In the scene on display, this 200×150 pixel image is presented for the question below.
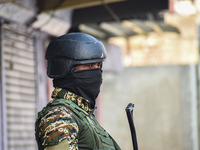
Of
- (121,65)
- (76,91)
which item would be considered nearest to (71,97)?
(76,91)

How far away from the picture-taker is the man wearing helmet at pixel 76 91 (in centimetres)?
219

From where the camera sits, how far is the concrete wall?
1375cm

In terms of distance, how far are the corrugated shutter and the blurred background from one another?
0.05ft

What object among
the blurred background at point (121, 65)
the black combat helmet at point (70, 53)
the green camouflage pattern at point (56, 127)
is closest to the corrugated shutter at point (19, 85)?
the blurred background at point (121, 65)

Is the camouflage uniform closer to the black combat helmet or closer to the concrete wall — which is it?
the black combat helmet

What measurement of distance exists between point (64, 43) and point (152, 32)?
7355mm

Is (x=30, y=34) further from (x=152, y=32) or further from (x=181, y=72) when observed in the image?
(x=181, y=72)

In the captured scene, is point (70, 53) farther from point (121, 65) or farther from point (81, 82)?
point (121, 65)

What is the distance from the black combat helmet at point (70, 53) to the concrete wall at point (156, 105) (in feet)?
38.1

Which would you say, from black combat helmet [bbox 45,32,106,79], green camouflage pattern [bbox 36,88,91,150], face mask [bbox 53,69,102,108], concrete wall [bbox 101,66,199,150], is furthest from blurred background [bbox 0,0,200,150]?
green camouflage pattern [bbox 36,88,91,150]

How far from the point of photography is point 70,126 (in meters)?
2.15

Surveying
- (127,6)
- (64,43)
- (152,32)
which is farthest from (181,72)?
(64,43)

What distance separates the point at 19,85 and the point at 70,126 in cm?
473

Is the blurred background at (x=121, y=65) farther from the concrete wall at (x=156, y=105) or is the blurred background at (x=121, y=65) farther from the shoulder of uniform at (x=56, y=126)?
the shoulder of uniform at (x=56, y=126)
